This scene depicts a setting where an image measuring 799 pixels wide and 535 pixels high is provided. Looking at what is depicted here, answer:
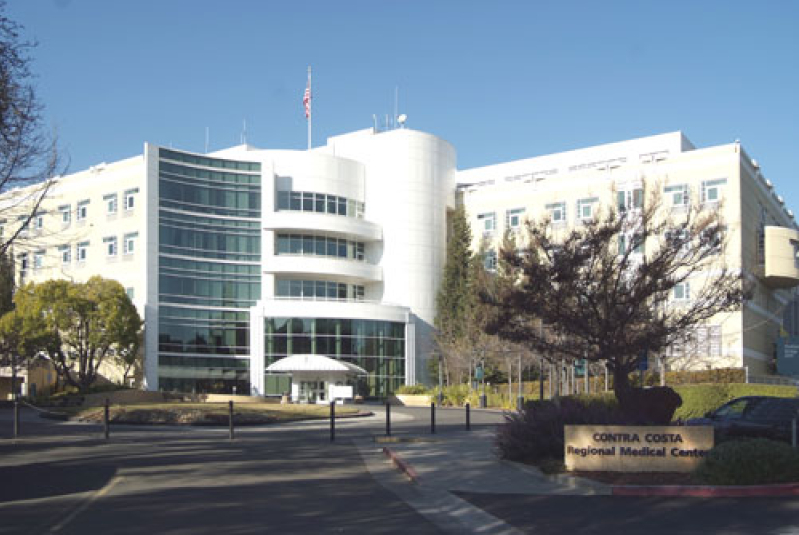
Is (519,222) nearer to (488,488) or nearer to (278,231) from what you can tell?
(278,231)

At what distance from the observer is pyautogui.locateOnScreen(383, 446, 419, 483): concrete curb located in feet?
54.4

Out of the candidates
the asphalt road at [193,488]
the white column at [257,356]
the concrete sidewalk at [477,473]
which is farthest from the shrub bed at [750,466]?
the white column at [257,356]

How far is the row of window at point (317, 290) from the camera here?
6656 centimetres

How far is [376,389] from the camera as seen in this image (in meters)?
66.1

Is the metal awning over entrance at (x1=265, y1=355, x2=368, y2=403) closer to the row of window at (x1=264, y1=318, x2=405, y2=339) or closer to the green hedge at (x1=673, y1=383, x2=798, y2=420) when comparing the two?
the row of window at (x1=264, y1=318, x2=405, y2=339)

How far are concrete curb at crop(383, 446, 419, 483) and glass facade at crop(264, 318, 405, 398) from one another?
41158 mm

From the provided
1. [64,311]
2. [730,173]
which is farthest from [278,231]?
[730,173]

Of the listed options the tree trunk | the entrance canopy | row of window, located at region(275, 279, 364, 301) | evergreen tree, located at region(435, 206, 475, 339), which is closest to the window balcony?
row of window, located at region(275, 279, 364, 301)

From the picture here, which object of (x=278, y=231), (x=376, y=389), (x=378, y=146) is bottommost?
(x=376, y=389)

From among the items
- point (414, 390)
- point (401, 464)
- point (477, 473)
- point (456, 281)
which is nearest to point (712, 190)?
point (456, 281)

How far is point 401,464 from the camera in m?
18.4

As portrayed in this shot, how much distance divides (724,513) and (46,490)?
→ 10235mm

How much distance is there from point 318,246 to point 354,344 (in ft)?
27.0

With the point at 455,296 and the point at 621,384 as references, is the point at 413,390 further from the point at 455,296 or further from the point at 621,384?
the point at 621,384
